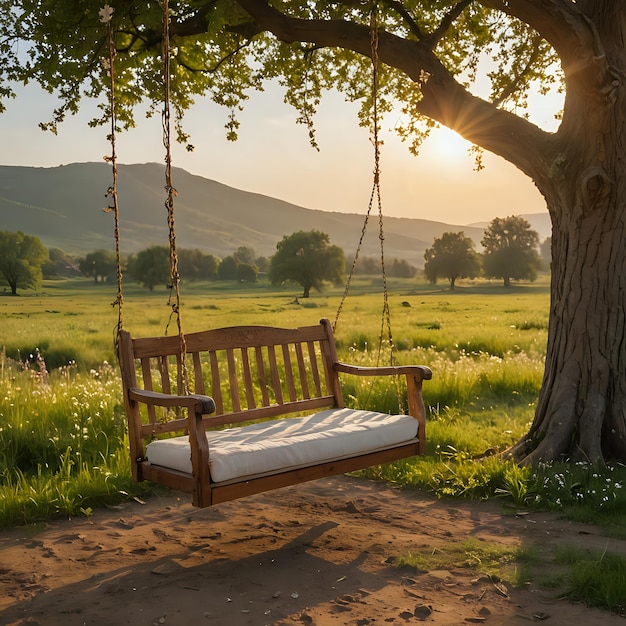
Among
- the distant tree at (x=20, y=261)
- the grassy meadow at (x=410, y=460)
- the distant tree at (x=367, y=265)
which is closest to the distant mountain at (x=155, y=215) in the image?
the distant tree at (x=367, y=265)

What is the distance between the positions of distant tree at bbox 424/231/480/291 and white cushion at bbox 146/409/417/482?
48.8 meters

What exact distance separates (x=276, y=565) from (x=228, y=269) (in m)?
51.3

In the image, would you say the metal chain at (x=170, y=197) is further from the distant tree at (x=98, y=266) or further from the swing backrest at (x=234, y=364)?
the distant tree at (x=98, y=266)

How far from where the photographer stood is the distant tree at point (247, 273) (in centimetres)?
5347

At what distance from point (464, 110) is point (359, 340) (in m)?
10.4

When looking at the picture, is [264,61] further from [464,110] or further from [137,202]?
[137,202]

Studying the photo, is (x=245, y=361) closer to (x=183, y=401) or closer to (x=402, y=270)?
(x=183, y=401)

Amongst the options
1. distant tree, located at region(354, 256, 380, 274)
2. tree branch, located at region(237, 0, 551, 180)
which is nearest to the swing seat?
tree branch, located at region(237, 0, 551, 180)

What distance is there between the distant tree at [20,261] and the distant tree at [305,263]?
15.9 meters

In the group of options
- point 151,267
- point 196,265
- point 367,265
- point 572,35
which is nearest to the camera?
point 572,35

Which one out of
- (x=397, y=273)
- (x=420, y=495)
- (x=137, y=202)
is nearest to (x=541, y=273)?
(x=397, y=273)

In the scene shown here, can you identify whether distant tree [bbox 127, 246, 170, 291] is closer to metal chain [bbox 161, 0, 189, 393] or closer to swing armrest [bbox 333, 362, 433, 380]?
swing armrest [bbox 333, 362, 433, 380]

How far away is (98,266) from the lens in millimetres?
44656

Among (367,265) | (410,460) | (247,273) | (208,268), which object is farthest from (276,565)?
(367,265)
